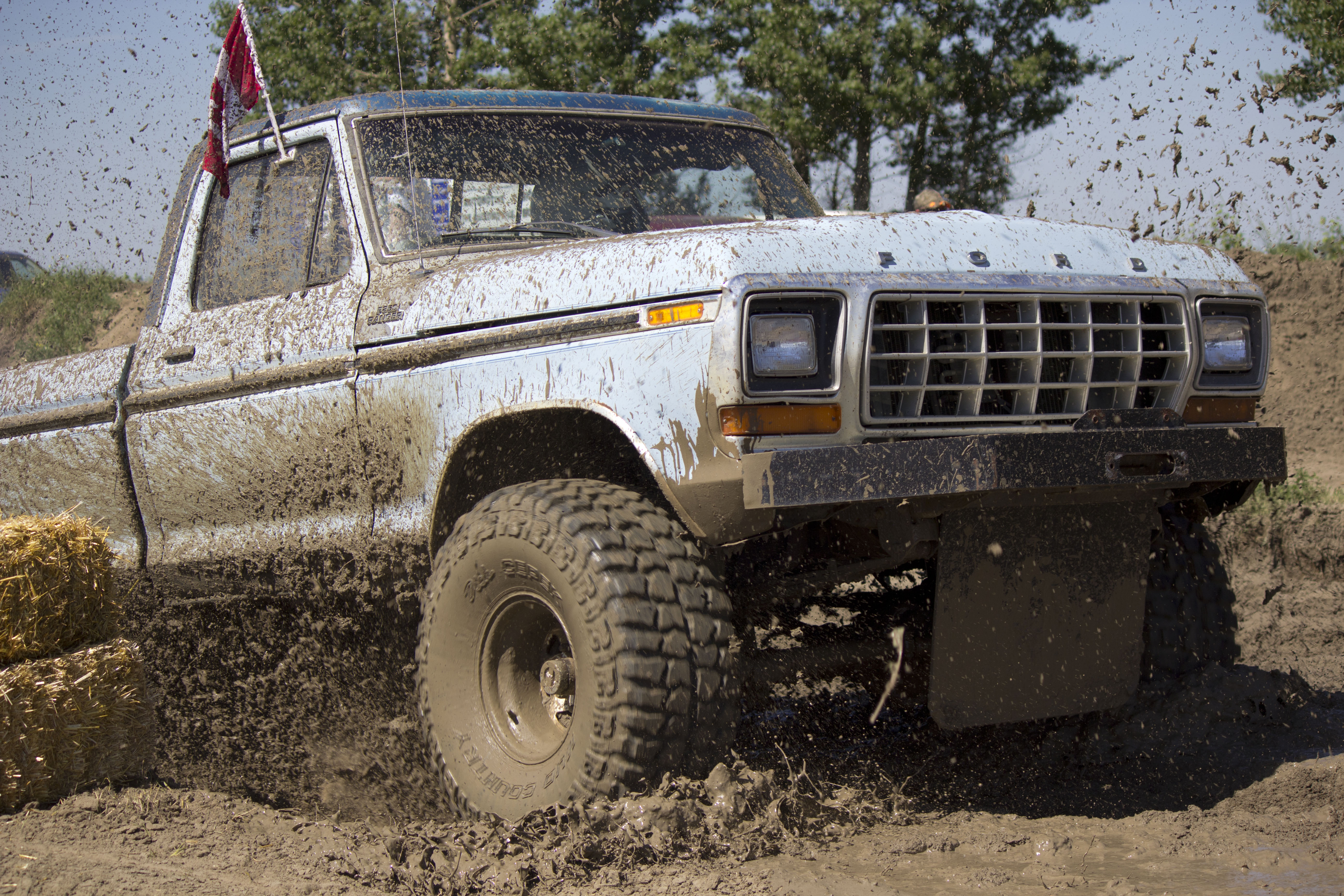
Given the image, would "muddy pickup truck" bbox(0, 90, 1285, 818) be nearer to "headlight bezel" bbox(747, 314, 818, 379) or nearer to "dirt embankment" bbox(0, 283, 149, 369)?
"headlight bezel" bbox(747, 314, 818, 379)

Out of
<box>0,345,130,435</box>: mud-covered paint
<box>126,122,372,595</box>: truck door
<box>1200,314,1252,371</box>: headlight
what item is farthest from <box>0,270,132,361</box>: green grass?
<box>1200,314,1252,371</box>: headlight

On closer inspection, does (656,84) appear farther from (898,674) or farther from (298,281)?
(898,674)

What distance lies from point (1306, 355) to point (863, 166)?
21.0 ft

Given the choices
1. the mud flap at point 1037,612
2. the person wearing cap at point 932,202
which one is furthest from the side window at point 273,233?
the mud flap at point 1037,612

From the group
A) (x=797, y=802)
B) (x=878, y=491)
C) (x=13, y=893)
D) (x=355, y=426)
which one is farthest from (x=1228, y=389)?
(x=13, y=893)

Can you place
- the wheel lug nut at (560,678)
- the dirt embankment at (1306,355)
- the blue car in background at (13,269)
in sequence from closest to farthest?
the wheel lug nut at (560,678) → the dirt embankment at (1306,355) → the blue car in background at (13,269)

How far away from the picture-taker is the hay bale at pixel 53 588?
11.5ft

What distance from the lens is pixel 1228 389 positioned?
10.1ft

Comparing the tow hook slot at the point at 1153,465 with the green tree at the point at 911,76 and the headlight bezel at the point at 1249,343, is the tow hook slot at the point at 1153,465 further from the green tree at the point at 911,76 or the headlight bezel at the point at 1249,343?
the green tree at the point at 911,76

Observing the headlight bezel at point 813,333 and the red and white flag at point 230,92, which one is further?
the red and white flag at point 230,92

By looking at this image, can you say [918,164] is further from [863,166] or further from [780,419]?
[780,419]

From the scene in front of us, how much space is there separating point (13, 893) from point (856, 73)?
13.7 metres

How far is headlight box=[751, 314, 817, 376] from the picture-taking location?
2.58m

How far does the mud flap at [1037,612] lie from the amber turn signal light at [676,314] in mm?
811
